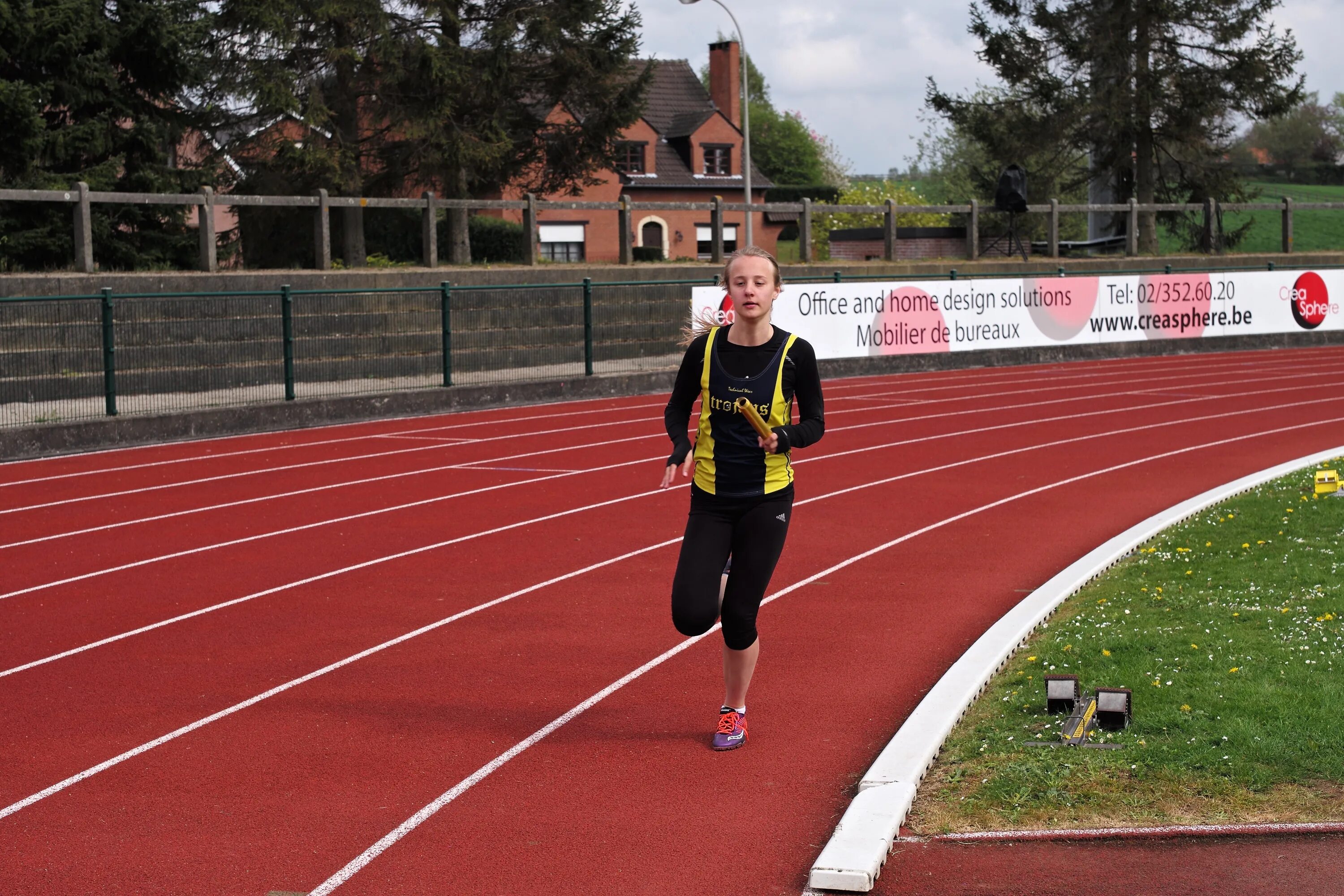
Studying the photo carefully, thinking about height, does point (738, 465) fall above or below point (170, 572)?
above

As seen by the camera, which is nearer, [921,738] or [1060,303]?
[921,738]

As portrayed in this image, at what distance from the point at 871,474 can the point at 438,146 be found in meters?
19.1

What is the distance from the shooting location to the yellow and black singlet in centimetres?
575

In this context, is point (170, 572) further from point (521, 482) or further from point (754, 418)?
point (754, 418)

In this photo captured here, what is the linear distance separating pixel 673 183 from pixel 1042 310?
127 feet

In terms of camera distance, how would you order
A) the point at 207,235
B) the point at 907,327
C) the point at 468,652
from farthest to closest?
the point at 907,327 < the point at 207,235 < the point at 468,652

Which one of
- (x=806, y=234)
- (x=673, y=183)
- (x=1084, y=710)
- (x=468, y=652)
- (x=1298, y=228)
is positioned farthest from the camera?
(x=1298, y=228)

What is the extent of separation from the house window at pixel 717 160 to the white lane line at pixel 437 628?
54.7 meters

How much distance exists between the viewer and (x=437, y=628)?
26.5 ft

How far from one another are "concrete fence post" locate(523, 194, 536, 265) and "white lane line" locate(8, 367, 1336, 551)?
31.6 ft

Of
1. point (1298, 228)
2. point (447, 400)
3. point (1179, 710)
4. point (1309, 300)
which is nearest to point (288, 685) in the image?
point (1179, 710)

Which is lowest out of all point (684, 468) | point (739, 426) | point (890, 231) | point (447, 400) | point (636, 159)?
point (447, 400)

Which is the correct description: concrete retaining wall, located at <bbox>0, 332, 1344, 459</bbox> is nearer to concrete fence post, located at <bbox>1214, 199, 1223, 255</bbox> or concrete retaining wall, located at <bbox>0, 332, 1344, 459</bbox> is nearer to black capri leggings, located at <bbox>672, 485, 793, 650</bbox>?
concrete fence post, located at <bbox>1214, 199, 1223, 255</bbox>

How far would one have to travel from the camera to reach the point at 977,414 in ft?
62.3
